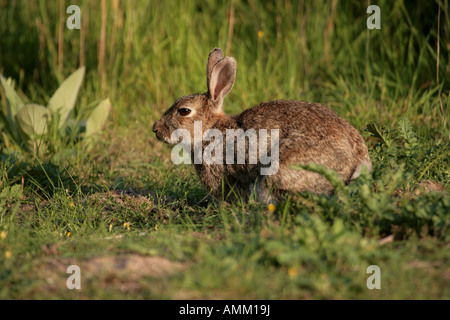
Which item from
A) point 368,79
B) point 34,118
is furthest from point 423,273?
point 34,118

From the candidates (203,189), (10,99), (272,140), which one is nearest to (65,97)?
(10,99)

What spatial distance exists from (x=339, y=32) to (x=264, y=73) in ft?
3.58

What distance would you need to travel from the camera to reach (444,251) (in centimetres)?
304

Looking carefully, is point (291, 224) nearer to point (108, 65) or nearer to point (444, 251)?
point (444, 251)

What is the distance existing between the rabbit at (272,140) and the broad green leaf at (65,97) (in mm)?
1621

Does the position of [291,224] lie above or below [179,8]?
below

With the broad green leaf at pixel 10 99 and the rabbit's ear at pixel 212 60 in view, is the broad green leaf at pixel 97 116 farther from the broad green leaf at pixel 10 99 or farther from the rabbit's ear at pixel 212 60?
the rabbit's ear at pixel 212 60

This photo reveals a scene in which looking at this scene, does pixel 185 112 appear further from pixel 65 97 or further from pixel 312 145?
pixel 65 97

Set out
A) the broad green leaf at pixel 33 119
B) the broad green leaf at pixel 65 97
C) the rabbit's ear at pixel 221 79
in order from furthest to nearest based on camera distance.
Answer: the broad green leaf at pixel 65 97 < the broad green leaf at pixel 33 119 < the rabbit's ear at pixel 221 79

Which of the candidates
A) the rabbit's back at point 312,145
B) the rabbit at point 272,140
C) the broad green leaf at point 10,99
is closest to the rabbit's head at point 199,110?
the rabbit at point 272,140

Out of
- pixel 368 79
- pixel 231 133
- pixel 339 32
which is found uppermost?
pixel 339 32

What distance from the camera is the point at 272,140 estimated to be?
172 inches

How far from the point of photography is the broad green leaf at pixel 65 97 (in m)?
6.03
